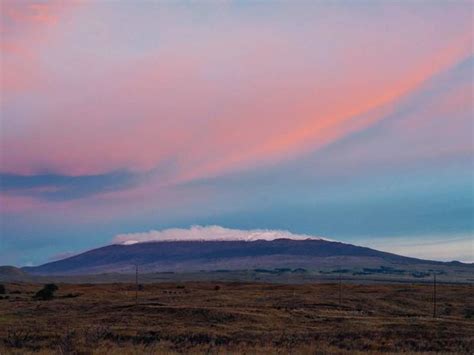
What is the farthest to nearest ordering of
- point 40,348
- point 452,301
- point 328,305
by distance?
1. point 452,301
2. point 328,305
3. point 40,348

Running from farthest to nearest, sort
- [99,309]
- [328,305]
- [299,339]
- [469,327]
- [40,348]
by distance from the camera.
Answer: [328,305], [99,309], [469,327], [299,339], [40,348]

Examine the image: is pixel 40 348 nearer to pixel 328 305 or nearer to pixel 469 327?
pixel 469 327

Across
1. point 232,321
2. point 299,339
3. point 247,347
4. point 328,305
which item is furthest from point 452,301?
point 247,347

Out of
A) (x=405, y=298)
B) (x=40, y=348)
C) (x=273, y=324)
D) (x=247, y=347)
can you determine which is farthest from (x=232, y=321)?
(x=405, y=298)

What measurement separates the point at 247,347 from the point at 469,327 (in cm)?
1921

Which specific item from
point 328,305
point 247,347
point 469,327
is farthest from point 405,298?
point 247,347

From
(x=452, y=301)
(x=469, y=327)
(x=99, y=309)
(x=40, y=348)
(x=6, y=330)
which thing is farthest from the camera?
(x=452, y=301)

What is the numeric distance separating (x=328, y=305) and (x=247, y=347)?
33.0m

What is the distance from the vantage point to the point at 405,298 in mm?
78625

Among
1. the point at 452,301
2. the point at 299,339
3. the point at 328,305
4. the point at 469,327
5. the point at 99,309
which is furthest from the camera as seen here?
the point at 452,301

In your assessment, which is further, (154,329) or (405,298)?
(405,298)

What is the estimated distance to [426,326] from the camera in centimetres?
4675

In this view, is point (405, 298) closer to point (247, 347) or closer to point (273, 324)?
point (273, 324)

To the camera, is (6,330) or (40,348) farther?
(6,330)
